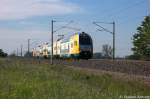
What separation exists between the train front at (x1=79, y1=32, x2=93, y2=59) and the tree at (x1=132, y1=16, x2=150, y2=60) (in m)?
24.5

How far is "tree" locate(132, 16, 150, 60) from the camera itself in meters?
83.8

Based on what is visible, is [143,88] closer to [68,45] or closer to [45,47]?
[68,45]

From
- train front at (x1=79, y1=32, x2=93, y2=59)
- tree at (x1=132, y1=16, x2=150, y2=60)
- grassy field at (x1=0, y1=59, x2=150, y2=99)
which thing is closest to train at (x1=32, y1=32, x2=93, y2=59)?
train front at (x1=79, y1=32, x2=93, y2=59)

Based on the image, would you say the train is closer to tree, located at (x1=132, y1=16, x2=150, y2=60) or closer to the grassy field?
tree, located at (x1=132, y1=16, x2=150, y2=60)

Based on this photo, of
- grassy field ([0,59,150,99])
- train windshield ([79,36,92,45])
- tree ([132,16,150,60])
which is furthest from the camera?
tree ([132,16,150,60])

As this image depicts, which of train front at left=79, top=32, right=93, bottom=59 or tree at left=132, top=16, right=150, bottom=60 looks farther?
tree at left=132, top=16, right=150, bottom=60

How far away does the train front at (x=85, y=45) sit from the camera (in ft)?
189

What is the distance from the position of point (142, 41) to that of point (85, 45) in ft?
102

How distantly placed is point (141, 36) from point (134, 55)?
4.03 metres

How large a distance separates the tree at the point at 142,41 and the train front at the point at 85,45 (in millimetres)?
24471

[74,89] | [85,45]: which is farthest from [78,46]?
[74,89]

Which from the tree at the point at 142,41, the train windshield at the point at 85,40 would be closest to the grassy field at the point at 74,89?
the train windshield at the point at 85,40

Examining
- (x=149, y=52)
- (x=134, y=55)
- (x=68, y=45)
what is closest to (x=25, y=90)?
(x=68, y=45)

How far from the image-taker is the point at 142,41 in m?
87.1
